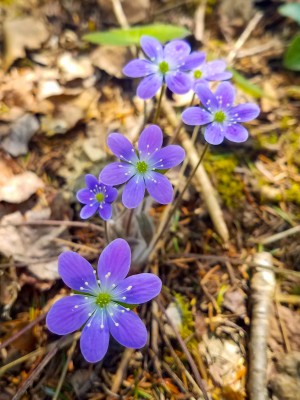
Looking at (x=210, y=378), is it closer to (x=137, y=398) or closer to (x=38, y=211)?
(x=137, y=398)

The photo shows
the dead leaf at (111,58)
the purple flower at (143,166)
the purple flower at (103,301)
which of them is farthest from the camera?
the dead leaf at (111,58)

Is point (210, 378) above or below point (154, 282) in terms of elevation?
below

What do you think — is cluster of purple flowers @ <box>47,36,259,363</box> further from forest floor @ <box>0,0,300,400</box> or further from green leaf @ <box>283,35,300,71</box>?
green leaf @ <box>283,35,300,71</box>

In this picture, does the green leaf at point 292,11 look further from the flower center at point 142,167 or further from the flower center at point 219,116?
the flower center at point 142,167

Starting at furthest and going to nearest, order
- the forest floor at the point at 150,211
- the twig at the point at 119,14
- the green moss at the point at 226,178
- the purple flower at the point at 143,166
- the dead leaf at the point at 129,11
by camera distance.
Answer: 1. the dead leaf at the point at 129,11
2. the twig at the point at 119,14
3. the green moss at the point at 226,178
4. the forest floor at the point at 150,211
5. the purple flower at the point at 143,166

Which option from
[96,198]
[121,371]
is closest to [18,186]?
[96,198]

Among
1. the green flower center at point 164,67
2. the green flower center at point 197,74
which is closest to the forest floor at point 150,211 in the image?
the green flower center at point 197,74

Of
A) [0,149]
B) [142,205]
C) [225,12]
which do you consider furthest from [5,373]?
[225,12]
